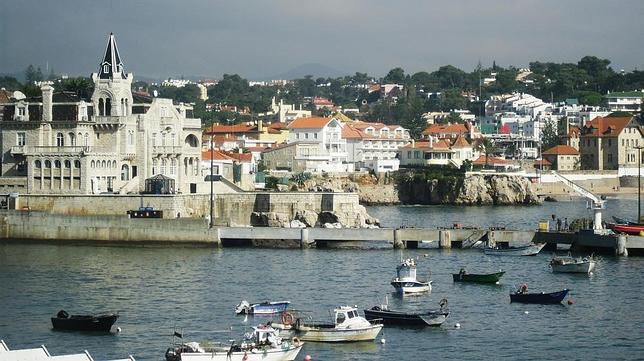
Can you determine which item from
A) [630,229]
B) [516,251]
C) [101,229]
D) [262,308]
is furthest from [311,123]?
[262,308]

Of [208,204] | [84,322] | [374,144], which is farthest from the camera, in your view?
[374,144]

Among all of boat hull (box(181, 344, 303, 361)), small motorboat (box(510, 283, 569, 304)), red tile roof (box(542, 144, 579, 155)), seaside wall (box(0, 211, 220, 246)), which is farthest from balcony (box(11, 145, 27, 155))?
red tile roof (box(542, 144, 579, 155))

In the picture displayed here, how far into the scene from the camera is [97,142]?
103125mm

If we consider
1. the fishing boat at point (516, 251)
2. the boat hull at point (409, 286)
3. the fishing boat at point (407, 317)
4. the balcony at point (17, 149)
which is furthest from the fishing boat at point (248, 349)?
the balcony at point (17, 149)

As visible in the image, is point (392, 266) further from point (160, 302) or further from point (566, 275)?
point (160, 302)

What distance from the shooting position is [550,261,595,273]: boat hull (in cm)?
8025

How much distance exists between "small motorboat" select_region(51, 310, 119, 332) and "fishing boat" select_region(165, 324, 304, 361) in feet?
24.7

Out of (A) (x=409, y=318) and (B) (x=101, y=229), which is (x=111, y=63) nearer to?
(B) (x=101, y=229)

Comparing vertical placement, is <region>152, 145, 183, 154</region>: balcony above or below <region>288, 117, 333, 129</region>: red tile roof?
below

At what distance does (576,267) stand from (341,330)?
26.8 metres

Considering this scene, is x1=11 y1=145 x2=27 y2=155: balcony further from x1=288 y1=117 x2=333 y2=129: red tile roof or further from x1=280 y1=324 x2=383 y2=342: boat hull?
x1=288 y1=117 x2=333 y2=129: red tile roof

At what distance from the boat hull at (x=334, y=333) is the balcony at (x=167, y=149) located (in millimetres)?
48913

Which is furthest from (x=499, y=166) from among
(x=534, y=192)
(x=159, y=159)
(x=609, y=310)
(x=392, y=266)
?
(x=609, y=310)

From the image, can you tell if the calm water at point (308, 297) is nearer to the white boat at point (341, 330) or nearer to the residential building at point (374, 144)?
the white boat at point (341, 330)
